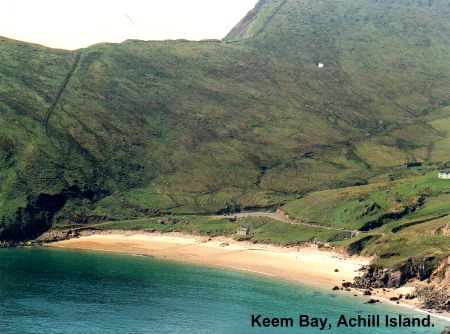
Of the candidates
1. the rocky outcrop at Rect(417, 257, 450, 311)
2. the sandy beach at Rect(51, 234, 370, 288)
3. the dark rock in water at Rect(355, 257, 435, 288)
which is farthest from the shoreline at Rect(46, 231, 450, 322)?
the dark rock in water at Rect(355, 257, 435, 288)

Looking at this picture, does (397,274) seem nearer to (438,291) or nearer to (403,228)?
(438,291)

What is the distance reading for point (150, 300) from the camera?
12825 centimetres

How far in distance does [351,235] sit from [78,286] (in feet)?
299

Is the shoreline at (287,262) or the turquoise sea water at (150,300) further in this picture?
the shoreline at (287,262)

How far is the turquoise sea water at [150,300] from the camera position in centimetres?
10819

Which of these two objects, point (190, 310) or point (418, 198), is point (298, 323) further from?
point (418, 198)

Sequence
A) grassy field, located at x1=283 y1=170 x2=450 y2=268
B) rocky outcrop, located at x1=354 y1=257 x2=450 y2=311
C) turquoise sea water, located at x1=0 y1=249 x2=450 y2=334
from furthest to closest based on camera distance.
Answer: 1. grassy field, located at x1=283 y1=170 x2=450 y2=268
2. rocky outcrop, located at x1=354 y1=257 x2=450 y2=311
3. turquoise sea water, located at x1=0 y1=249 x2=450 y2=334

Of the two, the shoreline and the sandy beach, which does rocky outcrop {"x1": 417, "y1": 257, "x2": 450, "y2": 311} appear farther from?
the sandy beach

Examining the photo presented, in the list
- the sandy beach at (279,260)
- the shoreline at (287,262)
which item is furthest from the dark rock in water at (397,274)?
the sandy beach at (279,260)

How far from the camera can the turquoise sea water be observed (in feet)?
355

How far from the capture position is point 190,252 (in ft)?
638

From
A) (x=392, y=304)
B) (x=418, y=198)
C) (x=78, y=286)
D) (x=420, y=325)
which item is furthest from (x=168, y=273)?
(x=418, y=198)

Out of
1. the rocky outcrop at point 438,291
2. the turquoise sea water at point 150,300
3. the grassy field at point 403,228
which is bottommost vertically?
the turquoise sea water at point 150,300

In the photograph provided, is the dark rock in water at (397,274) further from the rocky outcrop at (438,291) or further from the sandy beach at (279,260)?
the sandy beach at (279,260)
